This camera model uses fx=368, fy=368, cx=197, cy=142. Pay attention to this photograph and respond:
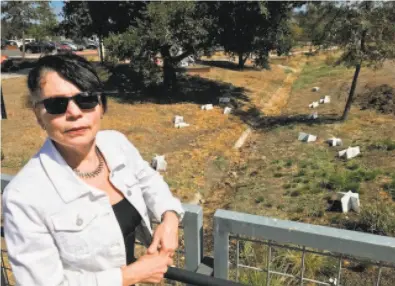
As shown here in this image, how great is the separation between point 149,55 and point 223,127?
4.64 meters

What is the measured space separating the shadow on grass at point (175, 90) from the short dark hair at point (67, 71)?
42.6 ft

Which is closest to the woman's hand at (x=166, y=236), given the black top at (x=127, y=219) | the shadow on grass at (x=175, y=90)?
the black top at (x=127, y=219)

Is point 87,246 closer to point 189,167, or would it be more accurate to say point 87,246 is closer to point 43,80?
point 43,80

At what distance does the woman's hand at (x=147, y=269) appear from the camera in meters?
1.53

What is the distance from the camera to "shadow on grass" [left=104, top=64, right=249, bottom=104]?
49.7 ft

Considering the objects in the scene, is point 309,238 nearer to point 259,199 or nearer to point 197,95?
point 259,199

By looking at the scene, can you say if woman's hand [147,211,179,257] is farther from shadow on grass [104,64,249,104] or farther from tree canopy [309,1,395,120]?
shadow on grass [104,64,249,104]

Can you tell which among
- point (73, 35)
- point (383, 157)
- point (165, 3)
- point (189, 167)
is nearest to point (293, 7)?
point (165, 3)

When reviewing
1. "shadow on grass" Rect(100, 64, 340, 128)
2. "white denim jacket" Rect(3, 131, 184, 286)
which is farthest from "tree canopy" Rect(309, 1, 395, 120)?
"white denim jacket" Rect(3, 131, 184, 286)

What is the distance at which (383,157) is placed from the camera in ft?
26.8

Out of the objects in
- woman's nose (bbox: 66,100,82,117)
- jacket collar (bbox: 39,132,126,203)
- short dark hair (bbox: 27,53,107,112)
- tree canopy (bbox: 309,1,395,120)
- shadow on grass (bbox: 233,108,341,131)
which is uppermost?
tree canopy (bbox: 309,1,395,120)

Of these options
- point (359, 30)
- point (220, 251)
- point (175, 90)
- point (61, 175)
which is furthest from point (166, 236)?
point (175, 90)

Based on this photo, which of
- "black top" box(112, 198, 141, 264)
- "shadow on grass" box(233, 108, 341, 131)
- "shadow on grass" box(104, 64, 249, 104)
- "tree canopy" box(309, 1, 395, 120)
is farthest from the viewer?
"shadow on grass" box(104, 64, 249, 104)

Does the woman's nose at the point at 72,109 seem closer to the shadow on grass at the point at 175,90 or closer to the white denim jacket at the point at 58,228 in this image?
the white denim jacket at the point at 58,228
